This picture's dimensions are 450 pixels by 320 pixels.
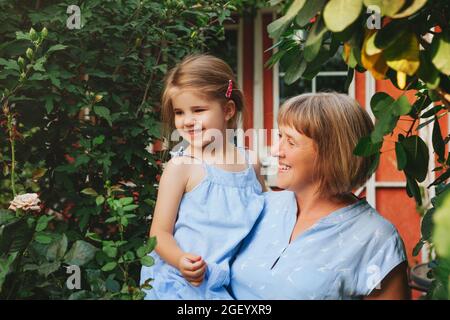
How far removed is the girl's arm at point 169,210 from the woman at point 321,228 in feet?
0.63

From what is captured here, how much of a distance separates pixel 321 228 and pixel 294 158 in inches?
8.1

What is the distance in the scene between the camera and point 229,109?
2.23 metres

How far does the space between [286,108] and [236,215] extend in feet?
1.18

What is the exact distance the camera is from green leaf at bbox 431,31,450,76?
3.47 feet

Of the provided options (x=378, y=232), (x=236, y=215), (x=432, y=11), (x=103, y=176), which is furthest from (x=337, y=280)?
(x=103, y=176)

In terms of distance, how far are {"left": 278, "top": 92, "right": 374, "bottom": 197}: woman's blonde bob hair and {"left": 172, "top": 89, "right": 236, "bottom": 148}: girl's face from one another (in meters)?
0.36

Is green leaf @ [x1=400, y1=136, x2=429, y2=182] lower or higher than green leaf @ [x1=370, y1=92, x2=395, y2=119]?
lower

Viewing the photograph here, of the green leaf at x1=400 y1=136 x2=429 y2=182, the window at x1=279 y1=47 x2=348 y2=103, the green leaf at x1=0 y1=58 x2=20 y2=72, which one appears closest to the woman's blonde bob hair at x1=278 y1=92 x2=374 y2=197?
the green leaf at x1=400 y1=136 x2=429 y2=182

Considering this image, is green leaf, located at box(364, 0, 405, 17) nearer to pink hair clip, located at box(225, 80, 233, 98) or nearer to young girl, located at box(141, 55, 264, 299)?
young girl, located at box(141, 55, 264, 299)

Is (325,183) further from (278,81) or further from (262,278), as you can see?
(278,81)

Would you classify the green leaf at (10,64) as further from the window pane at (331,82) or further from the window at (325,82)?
the window pane at (331,82)

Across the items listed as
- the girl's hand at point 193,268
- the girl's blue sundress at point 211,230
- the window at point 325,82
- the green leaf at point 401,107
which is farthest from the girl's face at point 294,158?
the window at point 325,82

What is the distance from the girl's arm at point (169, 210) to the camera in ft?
6.00
